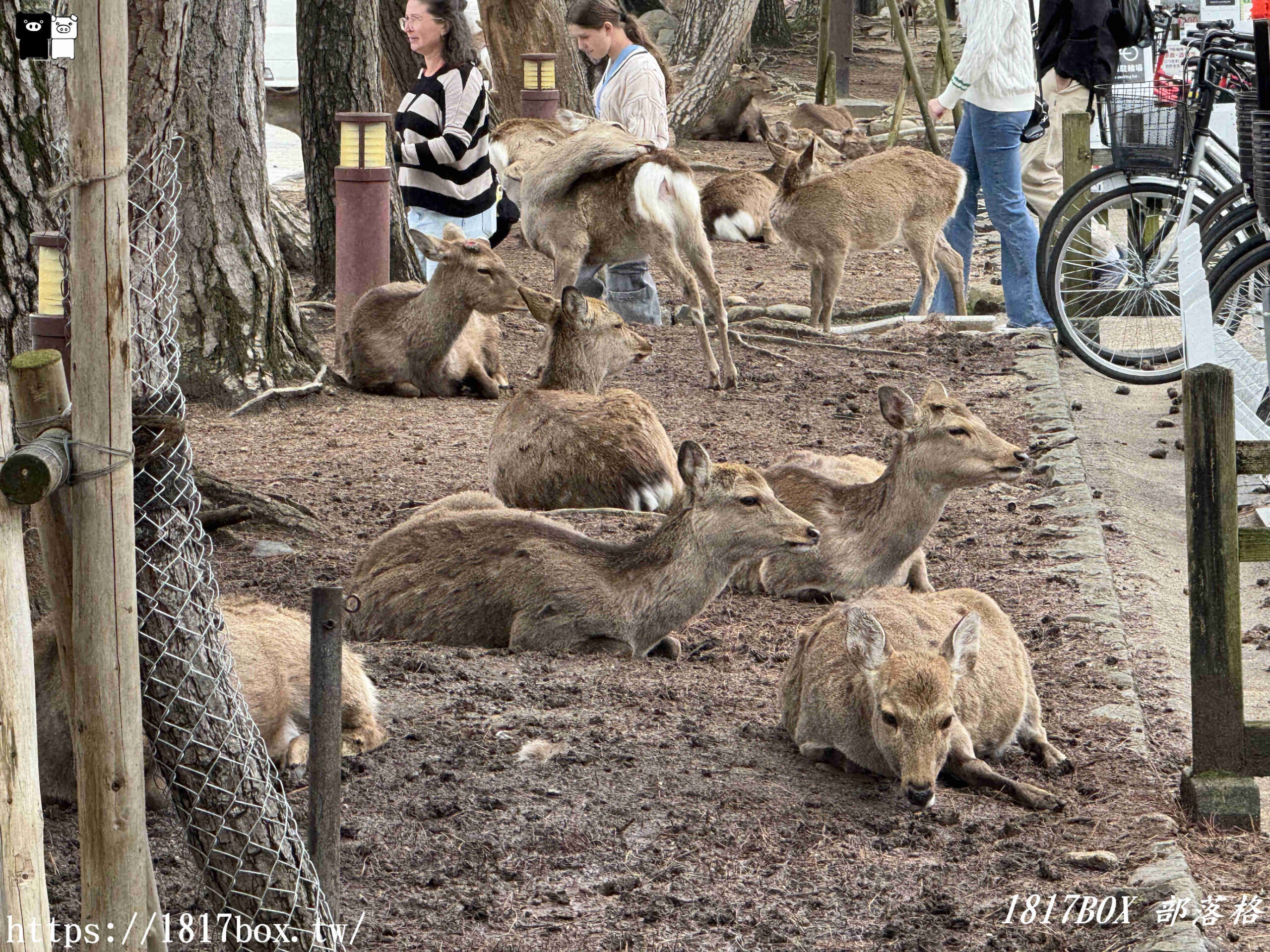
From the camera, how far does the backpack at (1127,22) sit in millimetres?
11125

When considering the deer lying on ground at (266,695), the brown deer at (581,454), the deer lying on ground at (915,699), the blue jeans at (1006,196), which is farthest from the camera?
the blue jeans at (1006,196)

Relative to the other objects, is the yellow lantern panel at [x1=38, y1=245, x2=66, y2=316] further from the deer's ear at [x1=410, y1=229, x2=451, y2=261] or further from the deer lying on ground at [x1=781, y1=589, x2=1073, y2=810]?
the deer's ear at [x1=410, y1=229, x2=451, y2=261]

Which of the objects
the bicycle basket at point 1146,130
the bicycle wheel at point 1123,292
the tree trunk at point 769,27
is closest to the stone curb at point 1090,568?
the bicycle wheel at point 1123,292

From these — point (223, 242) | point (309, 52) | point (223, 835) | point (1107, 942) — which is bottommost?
point (1107, 942)

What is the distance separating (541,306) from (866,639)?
4271mm

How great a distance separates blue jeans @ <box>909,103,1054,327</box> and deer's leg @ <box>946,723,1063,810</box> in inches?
253

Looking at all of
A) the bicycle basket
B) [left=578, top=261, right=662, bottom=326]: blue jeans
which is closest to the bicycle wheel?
the bicycle basket

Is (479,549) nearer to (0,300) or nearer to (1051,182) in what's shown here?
(0,300)

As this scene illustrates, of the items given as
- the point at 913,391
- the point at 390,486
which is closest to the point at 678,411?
the point at 913,391

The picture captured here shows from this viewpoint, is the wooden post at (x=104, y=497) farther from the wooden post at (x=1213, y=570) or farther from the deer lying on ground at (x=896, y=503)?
the deer lying on ground at (x=896, y=503)

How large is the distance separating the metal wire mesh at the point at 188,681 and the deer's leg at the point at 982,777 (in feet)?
6.31

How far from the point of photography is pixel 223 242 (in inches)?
321

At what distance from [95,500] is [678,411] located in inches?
252

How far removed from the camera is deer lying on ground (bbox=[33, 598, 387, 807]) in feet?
12.5
